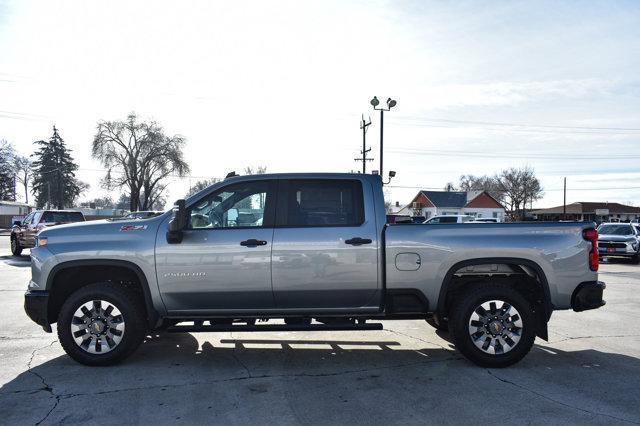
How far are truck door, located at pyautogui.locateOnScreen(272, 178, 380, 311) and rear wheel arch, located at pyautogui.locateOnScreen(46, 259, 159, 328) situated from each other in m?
1.38

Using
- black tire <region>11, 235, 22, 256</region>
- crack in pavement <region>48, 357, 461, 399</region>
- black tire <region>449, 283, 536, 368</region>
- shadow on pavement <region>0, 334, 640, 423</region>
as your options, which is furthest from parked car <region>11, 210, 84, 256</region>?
black tire <region>449, 283, 536, 368</region>

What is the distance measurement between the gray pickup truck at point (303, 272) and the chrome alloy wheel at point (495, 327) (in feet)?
0.03

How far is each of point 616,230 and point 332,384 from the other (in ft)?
64.6

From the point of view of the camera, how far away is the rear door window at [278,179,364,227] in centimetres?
544

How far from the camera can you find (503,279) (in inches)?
224

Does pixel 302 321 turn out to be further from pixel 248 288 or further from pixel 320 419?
pixel 320 419

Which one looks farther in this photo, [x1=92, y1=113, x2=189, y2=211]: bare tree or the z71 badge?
[x1=92, y1=113, x2=189, y2=211]: bare tree

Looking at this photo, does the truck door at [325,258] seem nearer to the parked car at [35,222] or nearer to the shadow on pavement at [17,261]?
the shadow on pavement at [17,261]

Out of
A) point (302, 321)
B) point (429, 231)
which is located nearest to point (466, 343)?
point (429, 231)

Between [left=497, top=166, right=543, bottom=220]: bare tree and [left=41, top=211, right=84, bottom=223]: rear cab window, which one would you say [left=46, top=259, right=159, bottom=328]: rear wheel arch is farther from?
[left=497, top=166, right=543, bottom=220]: bare tree

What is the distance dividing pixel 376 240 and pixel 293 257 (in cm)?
89

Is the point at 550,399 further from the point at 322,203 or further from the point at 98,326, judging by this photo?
the point at 98,326

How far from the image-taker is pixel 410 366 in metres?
5.45

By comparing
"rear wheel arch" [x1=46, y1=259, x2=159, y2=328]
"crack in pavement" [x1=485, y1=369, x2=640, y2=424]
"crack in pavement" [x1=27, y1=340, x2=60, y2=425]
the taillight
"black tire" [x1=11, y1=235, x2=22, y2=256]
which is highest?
the taillight
